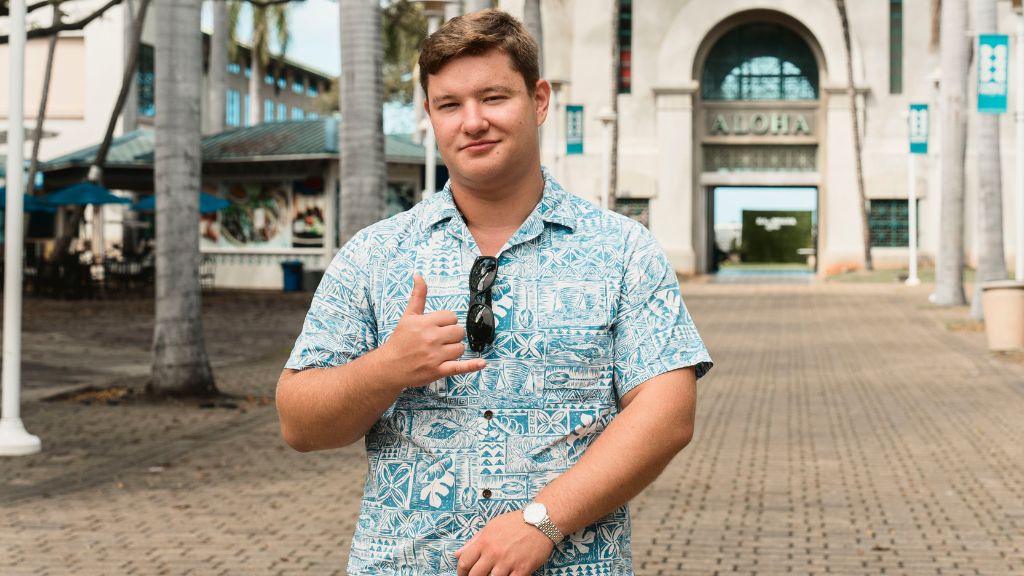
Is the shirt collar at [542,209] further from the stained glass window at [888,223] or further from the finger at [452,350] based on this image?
the stained glass window at [888,223]

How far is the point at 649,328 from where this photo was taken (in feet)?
8.50

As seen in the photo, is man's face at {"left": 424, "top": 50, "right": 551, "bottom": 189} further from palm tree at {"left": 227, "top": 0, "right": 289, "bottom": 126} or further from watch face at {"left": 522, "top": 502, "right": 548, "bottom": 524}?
palm tree at {"left": 227, "top": 0, "right": 289, "bottom": 126}

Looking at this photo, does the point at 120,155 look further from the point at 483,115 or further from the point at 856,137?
the point at 483,115

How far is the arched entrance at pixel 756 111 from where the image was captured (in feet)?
167

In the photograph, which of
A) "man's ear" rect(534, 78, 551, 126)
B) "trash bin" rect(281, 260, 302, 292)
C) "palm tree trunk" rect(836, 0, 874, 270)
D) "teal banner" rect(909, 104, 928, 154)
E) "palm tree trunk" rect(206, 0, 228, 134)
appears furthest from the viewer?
"palm tree trunk" rect(836, 0, 874, 270)

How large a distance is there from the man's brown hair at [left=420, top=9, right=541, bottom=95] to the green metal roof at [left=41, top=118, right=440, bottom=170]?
34.0 metres

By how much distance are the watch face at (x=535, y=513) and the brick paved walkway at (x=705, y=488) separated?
456cm

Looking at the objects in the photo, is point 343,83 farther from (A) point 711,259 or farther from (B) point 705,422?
(A) point 711,259

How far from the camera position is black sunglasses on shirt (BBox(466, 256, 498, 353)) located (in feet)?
8.12

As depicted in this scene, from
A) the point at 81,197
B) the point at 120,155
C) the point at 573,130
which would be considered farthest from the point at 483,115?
the point at 120,155

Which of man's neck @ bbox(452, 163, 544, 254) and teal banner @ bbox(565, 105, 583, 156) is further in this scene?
teal banner @ bbox(565, 105, 583, 156)

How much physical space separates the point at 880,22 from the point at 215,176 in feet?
78.8

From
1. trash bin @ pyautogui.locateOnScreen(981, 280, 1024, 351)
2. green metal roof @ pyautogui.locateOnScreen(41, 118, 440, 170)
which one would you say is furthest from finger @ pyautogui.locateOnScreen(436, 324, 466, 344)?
green metal roof @ pyautogui.locateOnScreen(41, 118, 440, 170)

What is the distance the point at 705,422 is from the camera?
12.7 m
